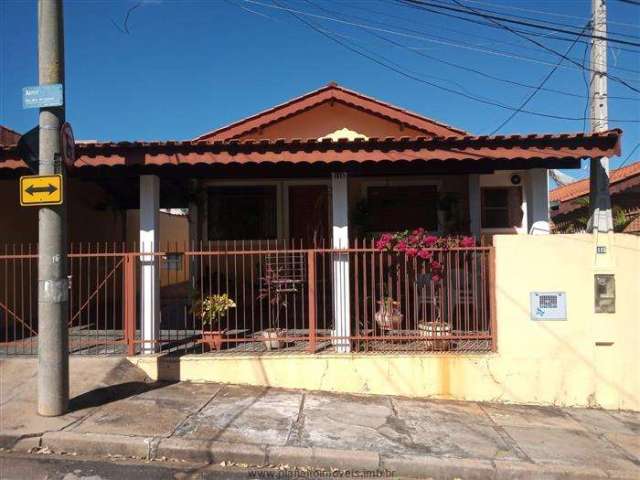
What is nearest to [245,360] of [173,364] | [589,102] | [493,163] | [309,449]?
[173,364]

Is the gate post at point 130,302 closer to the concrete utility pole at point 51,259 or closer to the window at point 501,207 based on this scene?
the concrete utility pole at point 51,259

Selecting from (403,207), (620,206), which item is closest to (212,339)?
(403,207)

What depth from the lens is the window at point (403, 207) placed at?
9219mm

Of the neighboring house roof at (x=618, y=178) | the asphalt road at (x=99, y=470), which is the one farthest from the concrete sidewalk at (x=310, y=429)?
the neighboring house roof at (x=618, y=178)

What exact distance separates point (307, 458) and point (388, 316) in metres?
2.65

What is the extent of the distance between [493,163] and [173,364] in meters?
4.84

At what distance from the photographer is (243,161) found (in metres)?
6.20

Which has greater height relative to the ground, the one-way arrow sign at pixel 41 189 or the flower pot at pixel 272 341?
the one-way arrow sign at pixel 41 189

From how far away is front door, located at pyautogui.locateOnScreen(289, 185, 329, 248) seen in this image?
9.47 meters

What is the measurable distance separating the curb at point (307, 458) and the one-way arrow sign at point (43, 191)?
7.11 feet

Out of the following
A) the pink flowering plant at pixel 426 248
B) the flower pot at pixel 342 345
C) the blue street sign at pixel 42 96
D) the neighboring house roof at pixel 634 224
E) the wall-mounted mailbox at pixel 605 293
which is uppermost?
the blue street sign at pixel 42 96

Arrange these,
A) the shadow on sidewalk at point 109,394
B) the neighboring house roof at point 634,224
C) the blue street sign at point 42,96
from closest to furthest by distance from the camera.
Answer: the blue street sign at point 42,96
the shadow on sidewalk at point 109,394
the neighboring house roof at point 634,224

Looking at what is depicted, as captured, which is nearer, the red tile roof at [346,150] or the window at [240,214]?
the red tile roof at [346,150]

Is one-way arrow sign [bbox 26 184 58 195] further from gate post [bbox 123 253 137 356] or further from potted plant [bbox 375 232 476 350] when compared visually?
potted plant [bbox 375 232 476 350]
